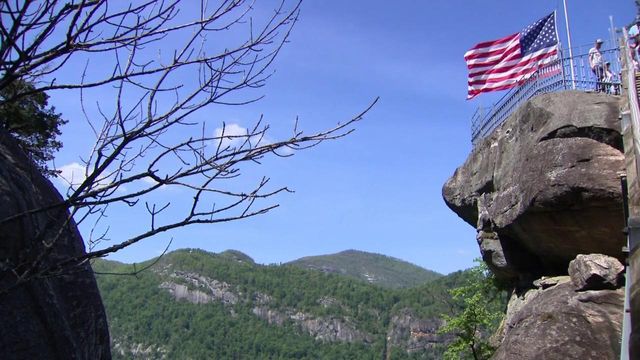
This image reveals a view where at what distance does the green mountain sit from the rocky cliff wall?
14711 cm

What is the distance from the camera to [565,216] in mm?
13508

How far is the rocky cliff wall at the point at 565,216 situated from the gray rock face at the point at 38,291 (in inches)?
396

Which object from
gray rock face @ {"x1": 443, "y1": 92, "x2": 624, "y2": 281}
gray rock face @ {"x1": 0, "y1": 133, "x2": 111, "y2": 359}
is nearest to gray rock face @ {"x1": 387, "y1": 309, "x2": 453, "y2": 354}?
gray rock face @ {"x1": 443, "y1": 92, "x2": 624, "y2": 281}

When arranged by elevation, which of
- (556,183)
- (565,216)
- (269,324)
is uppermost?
(269,324)

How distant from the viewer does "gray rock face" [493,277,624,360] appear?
37.8 feet

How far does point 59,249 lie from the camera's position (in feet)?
12.9

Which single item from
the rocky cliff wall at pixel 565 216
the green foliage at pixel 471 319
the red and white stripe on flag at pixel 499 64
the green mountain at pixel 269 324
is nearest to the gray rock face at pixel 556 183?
the rocky cliff wall at pixel 565 216

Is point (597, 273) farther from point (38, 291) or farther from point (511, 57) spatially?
point (38, 291)

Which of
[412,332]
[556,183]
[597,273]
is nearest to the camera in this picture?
[597,273]

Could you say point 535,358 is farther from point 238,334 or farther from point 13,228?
point 238,334

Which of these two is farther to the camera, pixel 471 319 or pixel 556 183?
pixel 471 319

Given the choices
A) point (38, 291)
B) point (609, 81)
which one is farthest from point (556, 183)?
point (38, 291)

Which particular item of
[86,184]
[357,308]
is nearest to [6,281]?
[86,184]

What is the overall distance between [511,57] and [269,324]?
182 meters
